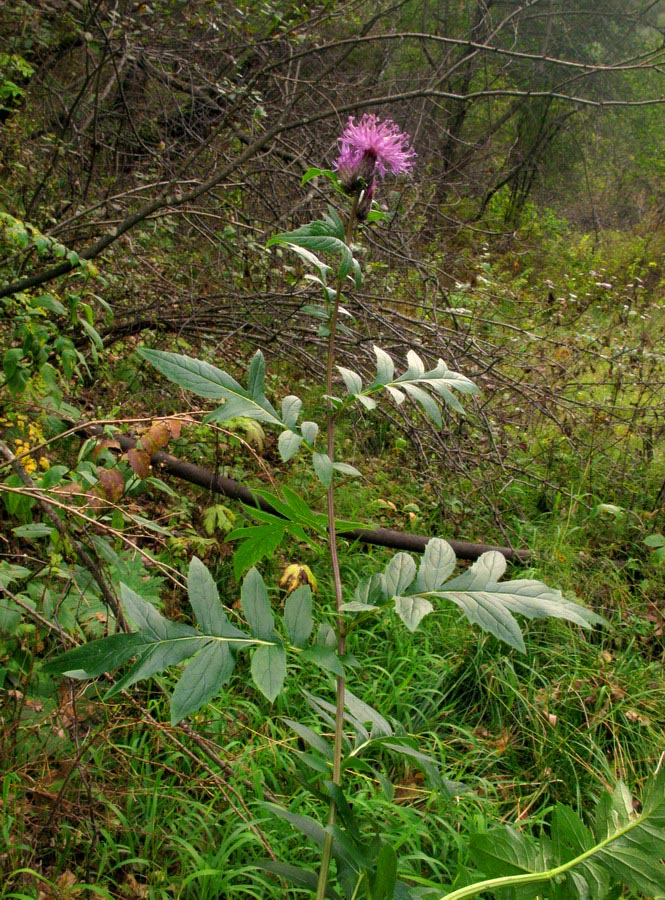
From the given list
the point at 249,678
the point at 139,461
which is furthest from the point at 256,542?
the point at 249,678

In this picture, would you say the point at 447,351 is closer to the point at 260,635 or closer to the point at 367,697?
the point at 367,697

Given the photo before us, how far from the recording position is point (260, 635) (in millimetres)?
821

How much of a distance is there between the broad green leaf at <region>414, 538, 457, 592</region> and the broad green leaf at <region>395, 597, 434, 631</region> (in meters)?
0.04

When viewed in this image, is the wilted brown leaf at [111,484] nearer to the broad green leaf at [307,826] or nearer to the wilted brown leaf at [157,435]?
the wilted brown leaf at [157,435]

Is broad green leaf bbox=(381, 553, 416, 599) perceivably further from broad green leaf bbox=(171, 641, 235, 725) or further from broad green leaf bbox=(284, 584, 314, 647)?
broad green leaf bbox=(171, 641, 235, 725)

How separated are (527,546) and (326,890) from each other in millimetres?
2620

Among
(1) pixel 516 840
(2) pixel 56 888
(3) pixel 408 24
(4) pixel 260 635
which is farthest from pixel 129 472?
(3) pixel 408 24

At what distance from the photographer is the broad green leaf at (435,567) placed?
35.6 inches

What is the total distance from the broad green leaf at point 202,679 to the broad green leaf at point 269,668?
3cm

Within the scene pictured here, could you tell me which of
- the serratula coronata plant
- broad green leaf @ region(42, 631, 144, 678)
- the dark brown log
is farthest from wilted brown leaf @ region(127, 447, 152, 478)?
the dark brown log

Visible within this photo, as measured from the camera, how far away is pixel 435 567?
924 millimetres

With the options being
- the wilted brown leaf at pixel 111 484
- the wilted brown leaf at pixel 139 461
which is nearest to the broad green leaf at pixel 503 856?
the wilted brown leaf at pixel 111 484

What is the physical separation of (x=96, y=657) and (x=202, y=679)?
0.13 m

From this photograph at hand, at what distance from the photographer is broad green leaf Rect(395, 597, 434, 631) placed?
31.7 inches
